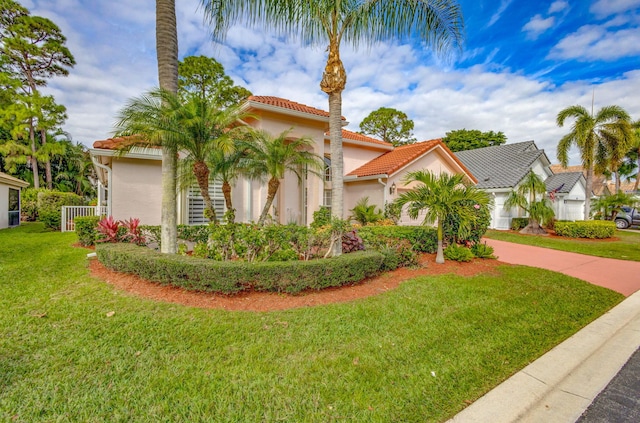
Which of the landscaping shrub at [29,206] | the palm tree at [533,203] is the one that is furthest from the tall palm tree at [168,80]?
the landscaping shrub at [29,206]

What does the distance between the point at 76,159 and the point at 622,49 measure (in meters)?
44.9

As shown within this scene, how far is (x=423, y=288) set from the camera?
21.5 ft

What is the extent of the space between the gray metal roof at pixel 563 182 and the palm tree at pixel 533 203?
324 inches

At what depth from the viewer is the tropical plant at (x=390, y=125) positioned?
35250 mm

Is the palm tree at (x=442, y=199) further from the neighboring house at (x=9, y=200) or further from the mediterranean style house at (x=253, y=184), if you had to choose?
the neighboring house at (x=9, y=200)

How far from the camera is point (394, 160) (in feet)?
54.6

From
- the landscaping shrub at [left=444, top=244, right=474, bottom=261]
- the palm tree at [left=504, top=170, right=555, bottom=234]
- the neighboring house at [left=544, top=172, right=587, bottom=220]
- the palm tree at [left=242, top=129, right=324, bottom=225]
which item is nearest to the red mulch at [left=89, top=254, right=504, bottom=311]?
the landscaping shrub at [left=444, top=244, right=474, bottom=261]

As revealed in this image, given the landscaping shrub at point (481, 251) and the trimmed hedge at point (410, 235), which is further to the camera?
the landscaping shrub at point (481, 251)

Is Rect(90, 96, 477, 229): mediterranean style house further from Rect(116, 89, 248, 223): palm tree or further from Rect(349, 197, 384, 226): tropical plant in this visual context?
Rect(116, 89, 248, 223): palm tree

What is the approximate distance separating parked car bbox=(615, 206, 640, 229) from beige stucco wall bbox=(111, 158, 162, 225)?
35.1 meters

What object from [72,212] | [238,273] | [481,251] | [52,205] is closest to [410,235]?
[481,251]

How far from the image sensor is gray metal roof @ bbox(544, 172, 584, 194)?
2462 centimetres

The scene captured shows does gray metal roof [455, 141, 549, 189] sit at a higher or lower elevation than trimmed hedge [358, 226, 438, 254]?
higher

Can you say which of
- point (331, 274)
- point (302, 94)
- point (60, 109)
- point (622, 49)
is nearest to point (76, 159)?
point (60, 109)
